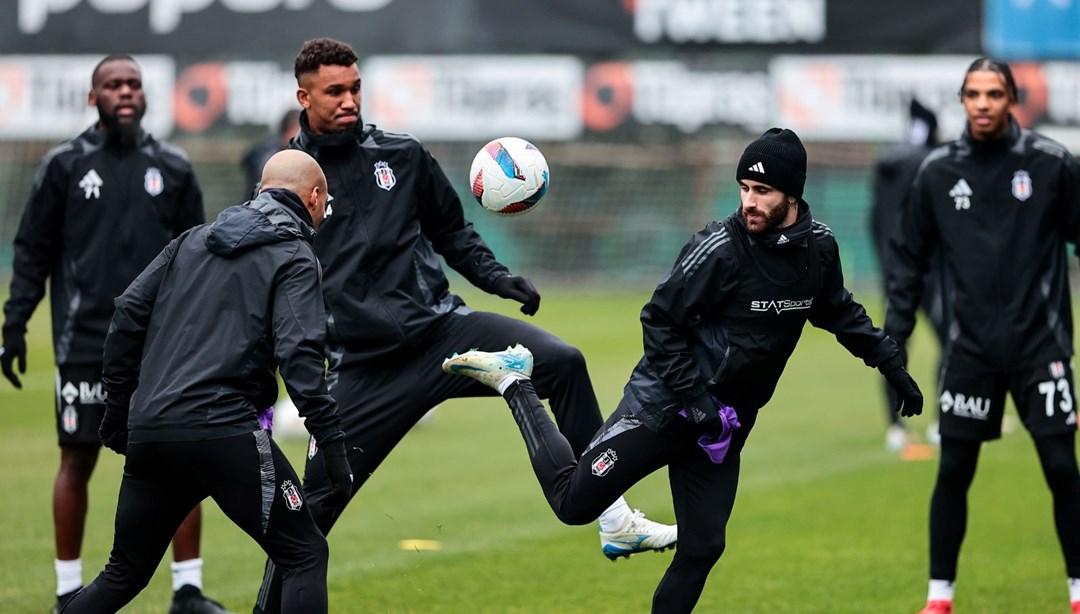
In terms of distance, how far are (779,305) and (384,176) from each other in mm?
2032

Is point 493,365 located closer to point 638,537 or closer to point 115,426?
point 638,537

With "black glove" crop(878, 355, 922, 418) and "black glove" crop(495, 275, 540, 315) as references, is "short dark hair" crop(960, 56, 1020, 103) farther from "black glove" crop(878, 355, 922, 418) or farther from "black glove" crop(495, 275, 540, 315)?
Result: "black glove" crop(495, 275, 540, 315)

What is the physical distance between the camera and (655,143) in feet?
86.3

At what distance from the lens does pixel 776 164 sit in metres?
6.14

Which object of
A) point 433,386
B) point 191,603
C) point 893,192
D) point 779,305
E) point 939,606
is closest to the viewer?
point 779,305

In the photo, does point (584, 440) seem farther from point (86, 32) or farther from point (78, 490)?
point (86, 32)

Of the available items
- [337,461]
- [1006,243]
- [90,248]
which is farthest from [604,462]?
[90,248]

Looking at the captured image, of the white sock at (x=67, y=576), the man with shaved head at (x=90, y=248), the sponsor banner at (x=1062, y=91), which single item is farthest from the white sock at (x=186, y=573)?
the sponsor banner at (x=1062, y=91)

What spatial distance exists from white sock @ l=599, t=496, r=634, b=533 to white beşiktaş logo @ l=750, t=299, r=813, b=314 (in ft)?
4.22

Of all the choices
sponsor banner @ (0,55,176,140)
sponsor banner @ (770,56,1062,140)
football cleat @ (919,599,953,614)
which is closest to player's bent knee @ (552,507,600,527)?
football cleat @ (919,599,953,614)

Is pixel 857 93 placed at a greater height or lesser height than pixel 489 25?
lesser

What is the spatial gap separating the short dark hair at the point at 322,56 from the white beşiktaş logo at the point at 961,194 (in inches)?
120

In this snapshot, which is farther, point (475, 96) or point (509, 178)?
point (475, 96)

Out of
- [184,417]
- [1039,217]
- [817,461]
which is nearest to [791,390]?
[817,461]
